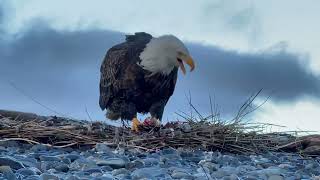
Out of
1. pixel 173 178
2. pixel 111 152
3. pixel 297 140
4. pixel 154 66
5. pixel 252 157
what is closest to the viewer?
pixel 173 178

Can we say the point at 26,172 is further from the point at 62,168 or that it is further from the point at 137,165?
the point at 137,165


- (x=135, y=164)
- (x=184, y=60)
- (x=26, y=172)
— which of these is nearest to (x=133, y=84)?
(x=184, y=60)

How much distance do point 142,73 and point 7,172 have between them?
4.31 meters

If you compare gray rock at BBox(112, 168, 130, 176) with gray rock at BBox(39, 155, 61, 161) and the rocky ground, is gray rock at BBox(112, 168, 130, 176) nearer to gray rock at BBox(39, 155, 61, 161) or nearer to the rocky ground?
the rocky ground

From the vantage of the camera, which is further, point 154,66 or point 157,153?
point 154,66

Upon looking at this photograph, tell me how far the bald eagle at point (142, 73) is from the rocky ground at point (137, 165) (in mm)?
2149

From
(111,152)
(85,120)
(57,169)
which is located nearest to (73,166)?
(57,169)

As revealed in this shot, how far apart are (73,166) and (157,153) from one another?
4.41 feet

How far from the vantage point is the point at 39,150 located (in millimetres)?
5465

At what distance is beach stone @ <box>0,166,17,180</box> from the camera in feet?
12.5

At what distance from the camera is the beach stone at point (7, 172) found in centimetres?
382

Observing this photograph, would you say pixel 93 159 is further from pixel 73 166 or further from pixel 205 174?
pixel 205 174

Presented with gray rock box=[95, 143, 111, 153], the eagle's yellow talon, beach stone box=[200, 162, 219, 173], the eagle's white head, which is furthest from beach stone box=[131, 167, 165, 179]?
the eagle's white head

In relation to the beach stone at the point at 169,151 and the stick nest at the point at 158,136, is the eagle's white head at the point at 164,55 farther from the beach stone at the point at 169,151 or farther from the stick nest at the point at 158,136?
the beach stone at the point at 169,151
